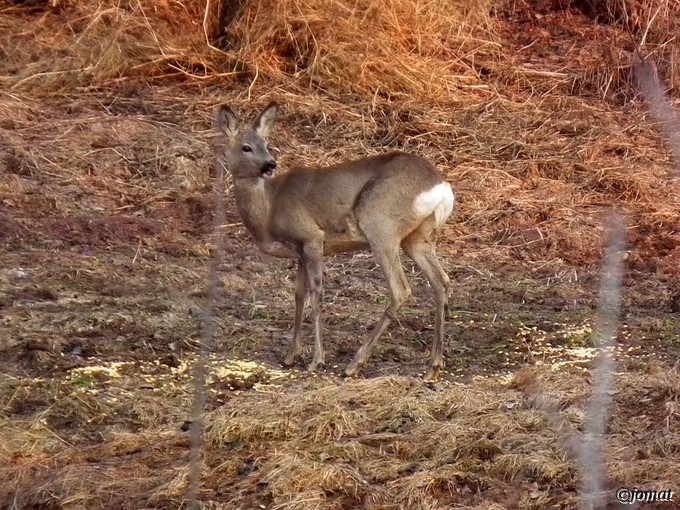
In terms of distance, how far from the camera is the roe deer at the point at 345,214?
25.3 feet

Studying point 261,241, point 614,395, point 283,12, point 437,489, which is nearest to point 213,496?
point 437,489

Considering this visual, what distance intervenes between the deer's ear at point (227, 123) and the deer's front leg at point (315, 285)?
39.6 inches

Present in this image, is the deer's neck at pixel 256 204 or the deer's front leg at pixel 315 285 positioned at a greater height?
the deer's neck at pixel 256 204

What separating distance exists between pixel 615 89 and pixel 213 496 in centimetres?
934

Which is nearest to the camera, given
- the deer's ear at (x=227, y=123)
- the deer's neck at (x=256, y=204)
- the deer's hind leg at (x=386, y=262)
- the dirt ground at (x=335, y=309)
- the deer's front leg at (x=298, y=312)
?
the dirt ground at (x=335, y=309)

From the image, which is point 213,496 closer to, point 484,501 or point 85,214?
point 484,501

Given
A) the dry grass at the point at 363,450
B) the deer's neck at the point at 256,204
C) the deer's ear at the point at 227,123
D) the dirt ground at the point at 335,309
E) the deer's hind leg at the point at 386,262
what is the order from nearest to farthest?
the dry grass at the point at 363,450, the dirt ground at the point at 335,309, the deer's hind leg at the point at 386,262, the deer's neck at the point at 256,204, the deer's ear at the point at 227,123

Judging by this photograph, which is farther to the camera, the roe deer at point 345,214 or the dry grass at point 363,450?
the roe deer at point 345,214

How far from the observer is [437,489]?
5414mm

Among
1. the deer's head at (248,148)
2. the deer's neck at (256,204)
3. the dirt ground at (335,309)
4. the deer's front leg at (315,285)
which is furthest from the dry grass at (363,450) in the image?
the deer's head at (248,148)

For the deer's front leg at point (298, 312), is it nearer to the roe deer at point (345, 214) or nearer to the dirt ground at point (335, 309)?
the roe deer at point (345, 214)

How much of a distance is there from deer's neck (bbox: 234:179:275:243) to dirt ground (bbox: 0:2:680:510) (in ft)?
2.36

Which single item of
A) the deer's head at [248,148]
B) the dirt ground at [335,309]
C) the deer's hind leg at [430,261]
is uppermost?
the deer's head at [248,148]

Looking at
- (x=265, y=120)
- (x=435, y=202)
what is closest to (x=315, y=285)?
(x=435, y=202)
